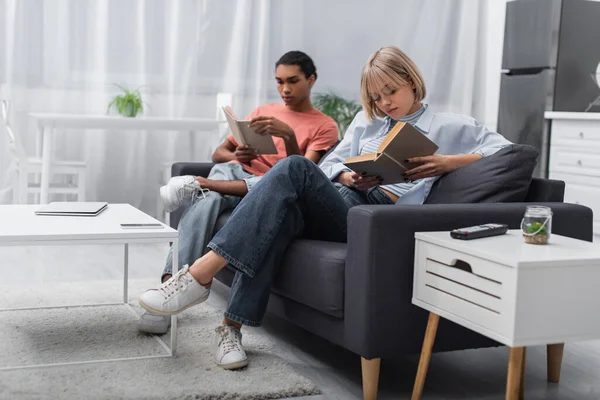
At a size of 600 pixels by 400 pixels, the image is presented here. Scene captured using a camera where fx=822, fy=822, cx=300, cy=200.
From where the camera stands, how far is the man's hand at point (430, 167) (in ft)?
8.09

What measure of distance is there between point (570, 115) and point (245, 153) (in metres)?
2.49

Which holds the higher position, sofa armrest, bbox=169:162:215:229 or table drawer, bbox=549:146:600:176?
table drawer, bbox=549:146:600:176

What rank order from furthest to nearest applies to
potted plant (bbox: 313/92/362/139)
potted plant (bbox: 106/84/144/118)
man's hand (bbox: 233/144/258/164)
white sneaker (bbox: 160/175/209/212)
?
potted plant (bbox: 313/92/362/139) < potted plant (bbox: 106/84/144/118) < man's hand (bbox: 233/144/258/164) < white sneaker (bbox: 160/175/209/212)

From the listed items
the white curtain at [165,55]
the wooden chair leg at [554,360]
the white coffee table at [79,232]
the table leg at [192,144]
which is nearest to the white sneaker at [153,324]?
the white coffee table at [79,232]

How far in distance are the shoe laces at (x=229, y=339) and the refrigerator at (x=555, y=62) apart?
3355mm

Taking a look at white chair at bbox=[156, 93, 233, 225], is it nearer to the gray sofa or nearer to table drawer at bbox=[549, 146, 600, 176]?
table drawer at bbox=[549, 146, 600, 176]

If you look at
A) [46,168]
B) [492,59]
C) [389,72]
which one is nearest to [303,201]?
[389,72]

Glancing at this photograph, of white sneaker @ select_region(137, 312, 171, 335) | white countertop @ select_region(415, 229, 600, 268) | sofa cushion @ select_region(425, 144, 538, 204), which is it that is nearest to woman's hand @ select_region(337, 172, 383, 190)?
sofa cushion @ select_region(425, 144, 538, 204)

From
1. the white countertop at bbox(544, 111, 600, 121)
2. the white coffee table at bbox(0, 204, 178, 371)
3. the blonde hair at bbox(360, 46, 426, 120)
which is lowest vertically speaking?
the white coffee table at bbox(0, 204, 178, 371)

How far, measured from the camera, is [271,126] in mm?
3164

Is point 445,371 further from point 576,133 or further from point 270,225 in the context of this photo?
point 576,133

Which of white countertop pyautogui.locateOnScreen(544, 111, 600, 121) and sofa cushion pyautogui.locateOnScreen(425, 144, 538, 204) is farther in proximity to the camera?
white countertop pyautogui.locateOnScreen(544, 111, 600, 121)

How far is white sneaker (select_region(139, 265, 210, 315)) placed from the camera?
235cm

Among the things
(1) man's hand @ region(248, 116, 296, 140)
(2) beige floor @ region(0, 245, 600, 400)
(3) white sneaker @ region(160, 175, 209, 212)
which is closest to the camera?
(2) beige floor @ region(0, 245, 600, 400)
